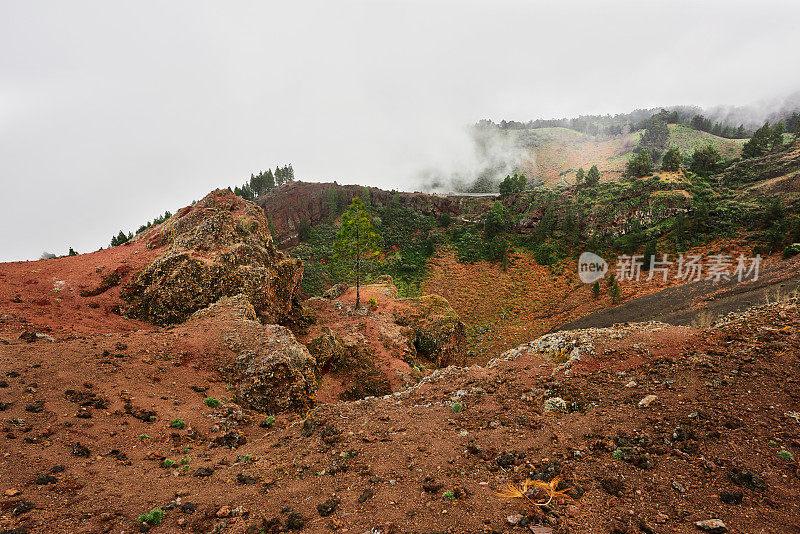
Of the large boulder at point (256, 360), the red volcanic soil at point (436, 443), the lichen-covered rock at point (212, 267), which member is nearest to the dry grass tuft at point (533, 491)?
the red volcanic soil at point (436, 443)

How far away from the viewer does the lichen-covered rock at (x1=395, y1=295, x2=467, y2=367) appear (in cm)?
2692

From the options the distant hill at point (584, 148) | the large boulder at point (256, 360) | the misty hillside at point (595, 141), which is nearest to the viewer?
the large boulder at point (256, 360)

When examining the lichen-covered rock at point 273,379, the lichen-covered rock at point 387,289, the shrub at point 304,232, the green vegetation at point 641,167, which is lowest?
the lichen-covered rock at point 273,379

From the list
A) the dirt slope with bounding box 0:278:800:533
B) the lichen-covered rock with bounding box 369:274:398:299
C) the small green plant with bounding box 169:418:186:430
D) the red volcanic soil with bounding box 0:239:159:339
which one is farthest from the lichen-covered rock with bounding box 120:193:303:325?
the lichen-covered rock with bounding box 369:274:398:299

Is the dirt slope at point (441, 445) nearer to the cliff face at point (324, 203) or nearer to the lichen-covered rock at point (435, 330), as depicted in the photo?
the lichen-covered rock at point (435, 330)

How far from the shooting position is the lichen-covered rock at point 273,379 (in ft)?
43.7

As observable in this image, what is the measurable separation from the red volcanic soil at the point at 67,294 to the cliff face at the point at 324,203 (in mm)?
46308

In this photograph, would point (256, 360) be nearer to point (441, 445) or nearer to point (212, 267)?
point (212, 267)

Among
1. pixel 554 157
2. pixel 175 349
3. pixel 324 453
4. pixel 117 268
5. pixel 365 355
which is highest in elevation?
Answer: pixel 554 157

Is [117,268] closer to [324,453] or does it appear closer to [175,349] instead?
[175,349]

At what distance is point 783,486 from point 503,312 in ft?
132

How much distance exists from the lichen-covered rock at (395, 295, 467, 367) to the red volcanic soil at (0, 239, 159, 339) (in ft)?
63.1

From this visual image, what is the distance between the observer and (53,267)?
62.0 feet

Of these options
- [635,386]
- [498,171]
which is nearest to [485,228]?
[635,386]
